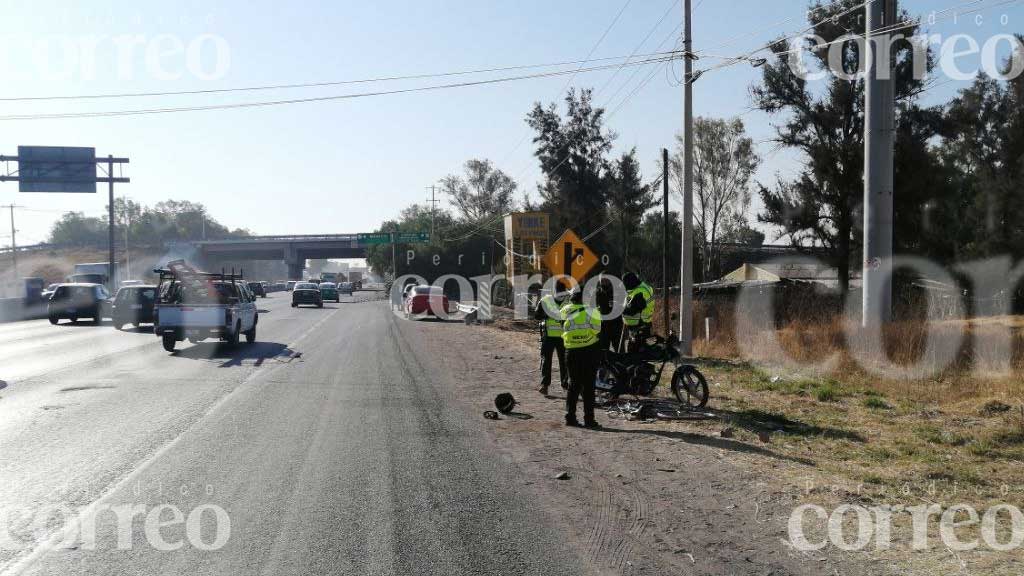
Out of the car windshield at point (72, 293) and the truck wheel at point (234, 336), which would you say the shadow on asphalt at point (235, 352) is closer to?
the truck wheel at point (234, 336)

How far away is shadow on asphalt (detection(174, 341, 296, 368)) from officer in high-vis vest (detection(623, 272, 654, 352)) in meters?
9.13

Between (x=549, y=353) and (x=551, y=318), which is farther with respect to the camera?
(x=549, y=353)

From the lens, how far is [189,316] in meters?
20.6

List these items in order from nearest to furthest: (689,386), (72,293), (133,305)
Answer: (689,386) < (133,305) < (72,293)

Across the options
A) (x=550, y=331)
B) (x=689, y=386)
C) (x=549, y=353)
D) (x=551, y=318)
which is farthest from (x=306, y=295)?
(x=689, y=386)

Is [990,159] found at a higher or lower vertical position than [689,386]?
higher

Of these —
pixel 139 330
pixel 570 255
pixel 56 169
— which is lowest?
pixel 139 330

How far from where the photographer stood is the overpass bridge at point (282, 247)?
107125 millimetres

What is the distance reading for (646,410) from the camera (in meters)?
11.5

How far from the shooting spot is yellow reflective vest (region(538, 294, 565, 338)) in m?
13.4

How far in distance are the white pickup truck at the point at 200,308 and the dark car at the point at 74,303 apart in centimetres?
1294

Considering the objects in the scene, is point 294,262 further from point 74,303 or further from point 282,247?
point 74,303

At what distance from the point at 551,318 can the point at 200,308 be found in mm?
11055

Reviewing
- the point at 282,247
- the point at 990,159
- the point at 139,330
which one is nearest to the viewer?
the point at 139,330
